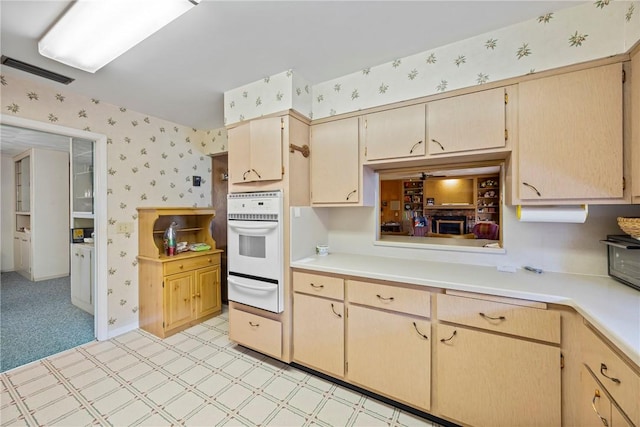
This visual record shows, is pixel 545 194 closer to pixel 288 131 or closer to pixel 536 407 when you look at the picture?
pixel 536 407

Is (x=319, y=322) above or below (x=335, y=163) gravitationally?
below

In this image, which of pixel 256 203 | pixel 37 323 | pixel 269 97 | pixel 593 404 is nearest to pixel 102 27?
pixel 269 97

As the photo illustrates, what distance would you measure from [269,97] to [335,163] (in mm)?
792

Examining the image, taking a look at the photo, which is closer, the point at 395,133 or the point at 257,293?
the point at 395,133

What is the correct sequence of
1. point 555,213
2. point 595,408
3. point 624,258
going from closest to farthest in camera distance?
point 595,408 → point 624,258 → point 555,213

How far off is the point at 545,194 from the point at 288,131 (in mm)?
1753

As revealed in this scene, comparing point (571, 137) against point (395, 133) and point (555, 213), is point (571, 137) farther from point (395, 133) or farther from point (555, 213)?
point (395, 133)

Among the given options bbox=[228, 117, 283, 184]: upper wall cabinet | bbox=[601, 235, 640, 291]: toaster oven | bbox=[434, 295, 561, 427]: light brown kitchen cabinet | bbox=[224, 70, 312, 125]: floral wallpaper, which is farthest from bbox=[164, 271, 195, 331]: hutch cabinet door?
bbox=[601, 235, 640, 291]: toaster oven

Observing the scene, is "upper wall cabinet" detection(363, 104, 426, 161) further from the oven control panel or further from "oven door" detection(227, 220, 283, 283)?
"oven door" detection(227, 220, 283, 283)

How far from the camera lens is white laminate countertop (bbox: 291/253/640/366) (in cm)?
96

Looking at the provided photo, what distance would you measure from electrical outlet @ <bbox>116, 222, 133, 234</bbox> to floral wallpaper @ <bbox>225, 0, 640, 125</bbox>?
71.2 inches

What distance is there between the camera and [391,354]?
1.65m

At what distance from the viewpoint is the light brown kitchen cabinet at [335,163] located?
208 centimetres

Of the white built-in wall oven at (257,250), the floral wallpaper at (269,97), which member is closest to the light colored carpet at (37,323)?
the white built-in wall oven at (257,250)
